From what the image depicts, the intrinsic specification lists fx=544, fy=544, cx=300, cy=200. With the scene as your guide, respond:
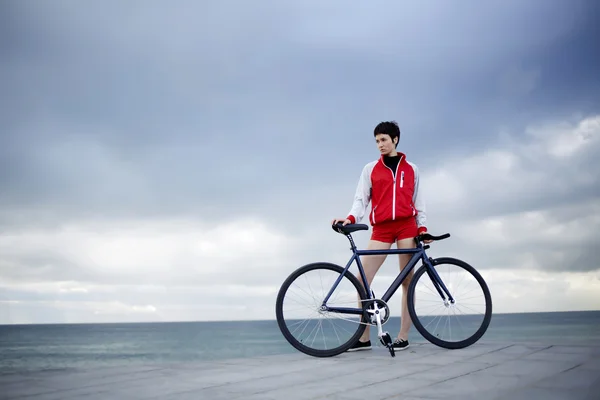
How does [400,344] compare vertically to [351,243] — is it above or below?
below

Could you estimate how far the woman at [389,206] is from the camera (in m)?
5.18

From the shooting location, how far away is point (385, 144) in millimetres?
5238

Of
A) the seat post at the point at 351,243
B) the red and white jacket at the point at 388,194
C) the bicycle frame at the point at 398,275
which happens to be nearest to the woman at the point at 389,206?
the red and white jacket at the point at 388,194

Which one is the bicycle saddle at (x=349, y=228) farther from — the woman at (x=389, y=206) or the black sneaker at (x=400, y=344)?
the black sneaker at (x=400, y=344)

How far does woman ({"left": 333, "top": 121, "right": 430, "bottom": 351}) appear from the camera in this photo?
5.18m

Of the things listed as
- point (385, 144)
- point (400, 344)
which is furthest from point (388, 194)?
point (400, 344)

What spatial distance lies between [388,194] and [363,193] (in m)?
0.26

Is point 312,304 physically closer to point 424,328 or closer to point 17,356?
point 424,328

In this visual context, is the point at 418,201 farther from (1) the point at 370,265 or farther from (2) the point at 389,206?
(1) the point at 370,265

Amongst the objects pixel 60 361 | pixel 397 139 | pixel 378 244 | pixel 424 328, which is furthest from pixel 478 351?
pixel 60 361

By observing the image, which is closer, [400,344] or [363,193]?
[400,344]

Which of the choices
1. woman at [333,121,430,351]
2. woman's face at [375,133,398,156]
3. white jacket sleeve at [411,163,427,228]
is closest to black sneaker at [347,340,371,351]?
woman at [333,121,430,351]

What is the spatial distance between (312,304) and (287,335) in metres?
0.36

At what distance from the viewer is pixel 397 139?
17.5 ft
